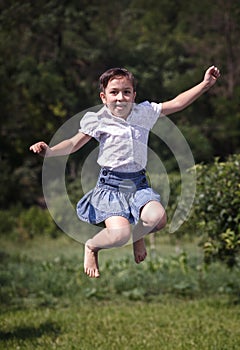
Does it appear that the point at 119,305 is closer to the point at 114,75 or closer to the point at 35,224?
the point at 114,75

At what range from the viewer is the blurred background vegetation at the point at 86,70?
1547 cm

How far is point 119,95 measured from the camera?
3234mm

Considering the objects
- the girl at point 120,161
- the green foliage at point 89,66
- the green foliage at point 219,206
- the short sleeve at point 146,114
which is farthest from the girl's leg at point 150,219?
the green foliage at point 89,66

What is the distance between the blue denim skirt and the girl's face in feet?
1.09

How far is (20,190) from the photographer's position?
15.8m

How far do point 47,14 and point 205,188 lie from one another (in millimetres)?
10555

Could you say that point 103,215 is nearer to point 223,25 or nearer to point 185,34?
point 223,25

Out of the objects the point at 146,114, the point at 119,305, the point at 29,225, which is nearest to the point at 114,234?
the point at 146,114

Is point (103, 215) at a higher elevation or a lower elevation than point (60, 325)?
higher

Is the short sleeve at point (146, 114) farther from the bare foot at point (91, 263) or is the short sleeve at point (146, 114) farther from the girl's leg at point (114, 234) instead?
the bare foot at point (91, 263)

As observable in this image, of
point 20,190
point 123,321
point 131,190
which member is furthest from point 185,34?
point 131,190

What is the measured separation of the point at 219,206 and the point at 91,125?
304 cm

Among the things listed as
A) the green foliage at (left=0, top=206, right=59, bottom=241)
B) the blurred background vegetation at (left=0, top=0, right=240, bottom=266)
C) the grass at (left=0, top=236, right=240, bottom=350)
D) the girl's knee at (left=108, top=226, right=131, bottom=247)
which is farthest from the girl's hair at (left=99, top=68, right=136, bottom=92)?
the blurred background vegetation at (left=0, top=0, right=240, bottom=266)

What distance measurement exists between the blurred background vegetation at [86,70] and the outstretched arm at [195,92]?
1056cm
